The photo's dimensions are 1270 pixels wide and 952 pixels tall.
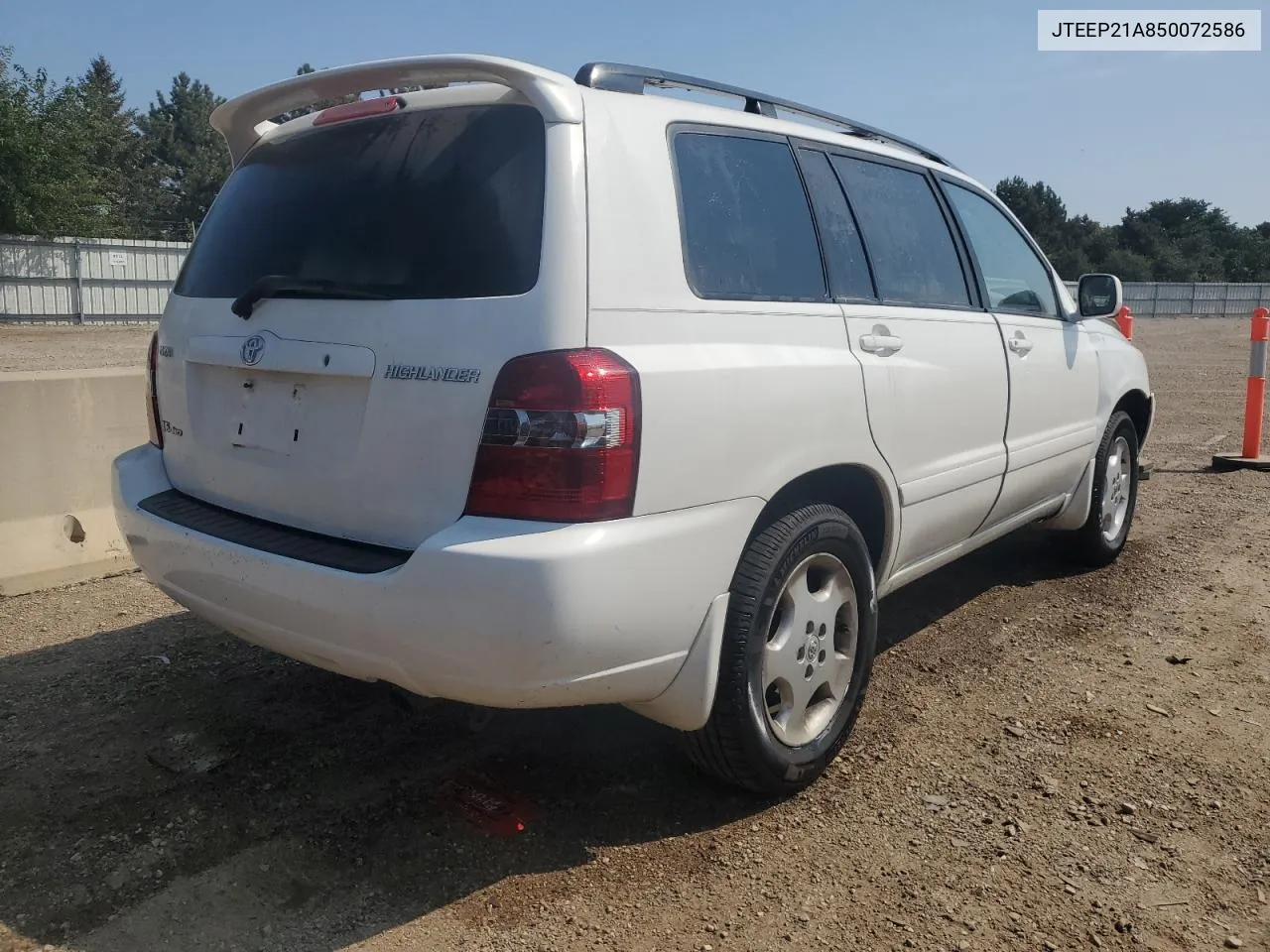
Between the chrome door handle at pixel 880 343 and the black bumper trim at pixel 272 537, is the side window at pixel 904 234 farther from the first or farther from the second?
the black bumper trim at pixel 272 537

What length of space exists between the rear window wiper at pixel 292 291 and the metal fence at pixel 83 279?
23.7 m

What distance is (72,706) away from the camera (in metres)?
3.53

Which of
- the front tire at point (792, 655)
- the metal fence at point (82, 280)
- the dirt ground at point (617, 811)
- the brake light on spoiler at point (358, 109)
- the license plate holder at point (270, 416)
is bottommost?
the dirt ground at point (617, 811)

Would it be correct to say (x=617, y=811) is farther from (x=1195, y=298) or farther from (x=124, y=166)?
(x=124, y=166)

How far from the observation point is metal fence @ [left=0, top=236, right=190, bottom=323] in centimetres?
2505

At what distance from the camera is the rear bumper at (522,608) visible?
85.9 inches

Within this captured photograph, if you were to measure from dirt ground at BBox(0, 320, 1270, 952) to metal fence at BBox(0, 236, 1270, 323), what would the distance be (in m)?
22.1

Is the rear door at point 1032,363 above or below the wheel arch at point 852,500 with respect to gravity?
above

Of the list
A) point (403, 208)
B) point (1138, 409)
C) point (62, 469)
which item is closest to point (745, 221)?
point (403, 208)

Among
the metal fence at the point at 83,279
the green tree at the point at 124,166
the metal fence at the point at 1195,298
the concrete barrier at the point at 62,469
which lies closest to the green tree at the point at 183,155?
the green tree at the point at 124,166

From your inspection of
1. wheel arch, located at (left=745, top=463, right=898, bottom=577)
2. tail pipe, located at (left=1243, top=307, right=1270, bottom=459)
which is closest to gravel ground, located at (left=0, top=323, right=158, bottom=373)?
wheel arch, located at (left=745, top=463, right=898, bottom=577)

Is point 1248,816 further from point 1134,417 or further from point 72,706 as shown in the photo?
point 72,706

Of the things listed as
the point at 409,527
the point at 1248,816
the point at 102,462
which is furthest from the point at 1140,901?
the point at 102,462

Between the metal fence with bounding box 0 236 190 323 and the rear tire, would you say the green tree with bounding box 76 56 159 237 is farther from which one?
the rear tire
